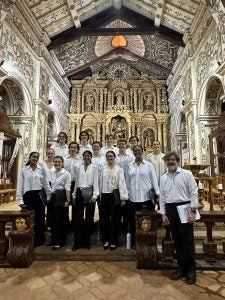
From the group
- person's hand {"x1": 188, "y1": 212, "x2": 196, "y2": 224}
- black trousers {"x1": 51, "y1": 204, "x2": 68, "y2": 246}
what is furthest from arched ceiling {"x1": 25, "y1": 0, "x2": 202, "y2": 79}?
person's hand {"x1": 188, "y1": 212, "x2": 196, "y2": 224}

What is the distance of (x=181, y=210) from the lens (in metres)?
2.52

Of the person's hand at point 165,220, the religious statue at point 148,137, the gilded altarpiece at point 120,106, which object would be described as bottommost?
the person's hand at point 165,220

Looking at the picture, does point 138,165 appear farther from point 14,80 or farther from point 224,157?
point 14,80

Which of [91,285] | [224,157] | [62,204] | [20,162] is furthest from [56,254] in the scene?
[224,157]

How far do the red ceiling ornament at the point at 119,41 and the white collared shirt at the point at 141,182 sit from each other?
9.54m

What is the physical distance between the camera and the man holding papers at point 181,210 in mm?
2520

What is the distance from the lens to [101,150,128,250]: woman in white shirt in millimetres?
3227

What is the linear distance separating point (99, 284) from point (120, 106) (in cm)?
1141

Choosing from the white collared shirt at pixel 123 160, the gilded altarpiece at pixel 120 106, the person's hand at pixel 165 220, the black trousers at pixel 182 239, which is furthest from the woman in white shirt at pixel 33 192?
the gilded altarpiece at pixel 120 106

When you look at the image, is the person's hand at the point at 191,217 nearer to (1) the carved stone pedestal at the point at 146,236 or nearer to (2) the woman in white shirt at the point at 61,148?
(1) the carved stone pedestal at the point at 146,236

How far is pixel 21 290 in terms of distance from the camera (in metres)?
2.31

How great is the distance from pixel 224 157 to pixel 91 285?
18.0 feet

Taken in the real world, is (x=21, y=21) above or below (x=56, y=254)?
above

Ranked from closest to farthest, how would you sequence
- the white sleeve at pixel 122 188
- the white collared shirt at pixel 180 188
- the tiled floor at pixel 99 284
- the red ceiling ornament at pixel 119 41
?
the tiled floor at pixel 99 284, the white collared shirt at pixel 180 188, the white sleeve at pixel 122 188, the red ceiling ornament at pixel 119 41
